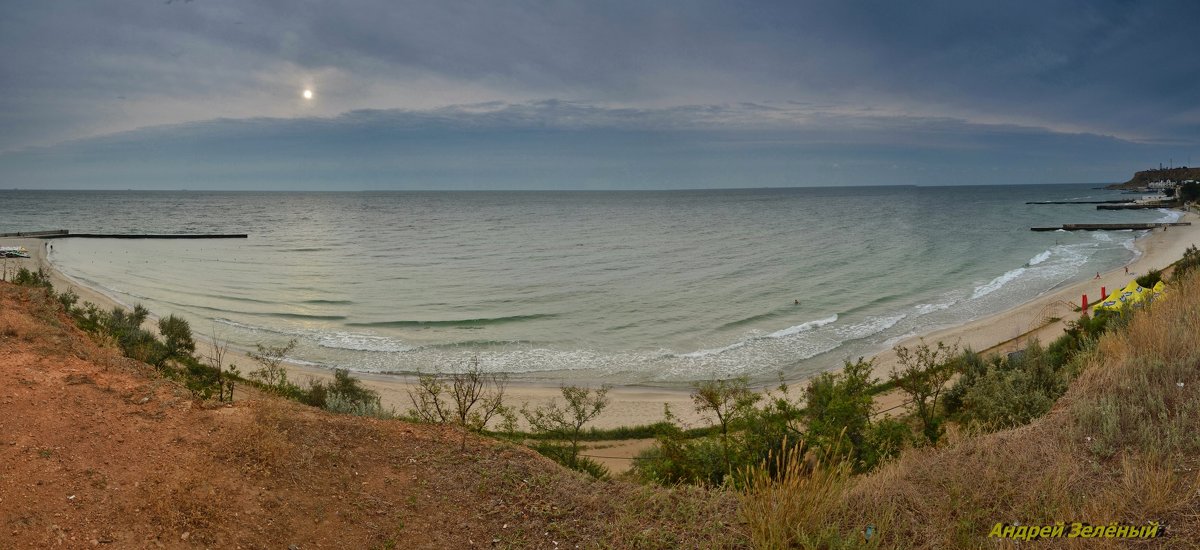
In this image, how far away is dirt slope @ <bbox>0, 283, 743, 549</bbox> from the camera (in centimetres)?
595

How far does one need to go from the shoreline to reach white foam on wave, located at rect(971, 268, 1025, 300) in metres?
2.75

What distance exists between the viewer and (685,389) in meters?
22.5

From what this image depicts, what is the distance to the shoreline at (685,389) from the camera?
20.1 m

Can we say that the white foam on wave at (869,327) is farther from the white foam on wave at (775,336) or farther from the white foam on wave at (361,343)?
the white foam on wave at (361,343)

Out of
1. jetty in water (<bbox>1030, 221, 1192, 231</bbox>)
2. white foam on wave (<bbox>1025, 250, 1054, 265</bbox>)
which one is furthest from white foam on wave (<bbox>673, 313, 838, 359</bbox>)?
jetty in water (<bbox>1030, 221, 1192, 231</bbox>)

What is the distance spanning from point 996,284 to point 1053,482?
42.0 m

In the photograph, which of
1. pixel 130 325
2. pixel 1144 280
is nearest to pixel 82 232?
pixel 130 325

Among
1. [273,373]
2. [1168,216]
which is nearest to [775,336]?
[273,373]

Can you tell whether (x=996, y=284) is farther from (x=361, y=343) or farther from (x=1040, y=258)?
(x=361, y=343)

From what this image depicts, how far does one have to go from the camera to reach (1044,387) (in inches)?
450

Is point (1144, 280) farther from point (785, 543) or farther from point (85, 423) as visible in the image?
point (85, 423)

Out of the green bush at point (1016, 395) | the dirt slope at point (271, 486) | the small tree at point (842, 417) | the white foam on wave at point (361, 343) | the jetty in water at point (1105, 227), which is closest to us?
A: the dirt slope at point (271, 486)

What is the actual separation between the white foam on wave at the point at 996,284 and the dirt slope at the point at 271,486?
123 feet

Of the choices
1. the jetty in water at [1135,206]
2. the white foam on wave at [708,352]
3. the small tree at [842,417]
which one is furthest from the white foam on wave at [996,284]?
the jetty in water at [1135,206]
